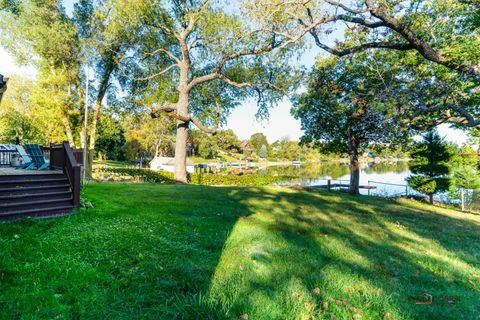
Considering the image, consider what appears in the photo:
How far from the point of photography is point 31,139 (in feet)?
120

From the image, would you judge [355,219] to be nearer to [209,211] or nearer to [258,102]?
[209,211]

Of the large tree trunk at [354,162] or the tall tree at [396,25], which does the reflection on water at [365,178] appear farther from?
the tall tree at [396,25]

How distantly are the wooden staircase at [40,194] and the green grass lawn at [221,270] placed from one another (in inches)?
20.5

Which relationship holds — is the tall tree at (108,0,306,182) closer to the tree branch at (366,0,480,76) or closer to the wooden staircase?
the tree branch at (366,0,480,76)

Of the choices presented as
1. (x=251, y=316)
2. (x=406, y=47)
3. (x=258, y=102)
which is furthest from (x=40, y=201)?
(x=258, y=102)

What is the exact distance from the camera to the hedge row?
2023 cm

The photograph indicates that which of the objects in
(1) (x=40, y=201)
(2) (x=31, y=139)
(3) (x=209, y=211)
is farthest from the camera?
(2) (x=31, y=139)

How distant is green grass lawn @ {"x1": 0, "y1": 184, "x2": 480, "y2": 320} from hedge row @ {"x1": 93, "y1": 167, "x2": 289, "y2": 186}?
14.3 metres

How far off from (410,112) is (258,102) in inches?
547

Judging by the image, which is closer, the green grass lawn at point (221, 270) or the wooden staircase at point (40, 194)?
the green grass lawn at point (221, 270)

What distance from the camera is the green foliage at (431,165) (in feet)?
58.6

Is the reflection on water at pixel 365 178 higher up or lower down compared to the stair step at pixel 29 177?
lower down

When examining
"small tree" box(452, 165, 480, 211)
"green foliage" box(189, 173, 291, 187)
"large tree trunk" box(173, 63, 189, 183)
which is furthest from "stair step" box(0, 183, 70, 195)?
"small tree" box(452, 165, 480, 211)

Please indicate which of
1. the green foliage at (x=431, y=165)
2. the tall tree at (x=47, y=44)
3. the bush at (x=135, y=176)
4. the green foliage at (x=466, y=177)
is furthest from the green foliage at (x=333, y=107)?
the tall tree at (x=47, y=44)
